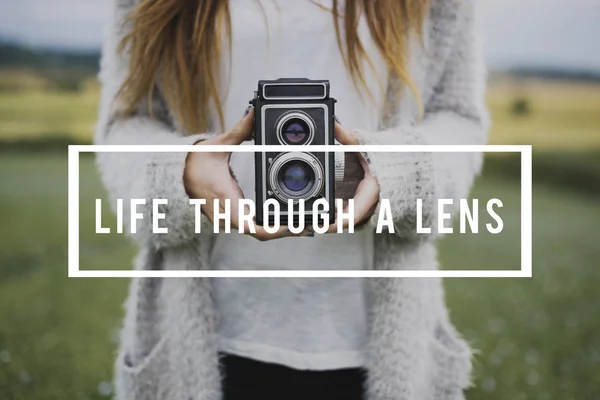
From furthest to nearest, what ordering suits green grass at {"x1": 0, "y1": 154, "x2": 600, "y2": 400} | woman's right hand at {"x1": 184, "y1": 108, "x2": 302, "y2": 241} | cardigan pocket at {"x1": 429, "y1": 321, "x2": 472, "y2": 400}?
green grass at {"x1": 0, "y1": 154, "x2": 600, "y2": 400} → cardigan pocket at {"x1": 429, "y1": 321, "x2": 472, "y2": 400} → woman's right hand at {"x1": 184, "y1": 108, "x2": 302, "y2": 241}

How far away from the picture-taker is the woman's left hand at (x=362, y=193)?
1.91ft

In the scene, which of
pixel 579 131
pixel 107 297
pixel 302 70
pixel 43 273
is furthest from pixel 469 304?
pixel 302 70

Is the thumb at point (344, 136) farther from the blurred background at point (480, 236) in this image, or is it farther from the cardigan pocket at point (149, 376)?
the blurred background at point (480, 236)

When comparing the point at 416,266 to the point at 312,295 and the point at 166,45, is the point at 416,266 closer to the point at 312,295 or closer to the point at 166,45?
the point at 312,295

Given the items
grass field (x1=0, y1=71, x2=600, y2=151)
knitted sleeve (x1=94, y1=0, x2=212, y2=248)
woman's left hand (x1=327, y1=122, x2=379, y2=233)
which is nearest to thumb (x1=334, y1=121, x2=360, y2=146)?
woman's left hand (x1=327, y1=122, x2=379, y2=233)

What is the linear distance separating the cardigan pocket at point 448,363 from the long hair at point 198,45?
0.25 m

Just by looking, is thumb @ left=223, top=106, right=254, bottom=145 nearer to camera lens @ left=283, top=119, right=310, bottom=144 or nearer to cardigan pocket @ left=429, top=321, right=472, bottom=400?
camera lens @ left=283, top=119, right=310, bottom=144

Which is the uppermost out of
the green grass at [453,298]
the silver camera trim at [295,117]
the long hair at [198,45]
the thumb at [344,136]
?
the long hair at [198,45]

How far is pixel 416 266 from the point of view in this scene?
643 millimetres

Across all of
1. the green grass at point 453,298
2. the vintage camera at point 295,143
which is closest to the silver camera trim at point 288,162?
the vintage camera at point 295,143

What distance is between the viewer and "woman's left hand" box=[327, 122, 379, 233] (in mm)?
583

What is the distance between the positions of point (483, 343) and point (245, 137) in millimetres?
1005

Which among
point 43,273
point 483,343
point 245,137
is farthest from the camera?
point 43,273

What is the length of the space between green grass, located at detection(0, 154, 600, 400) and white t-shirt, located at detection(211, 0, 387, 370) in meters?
0.49
